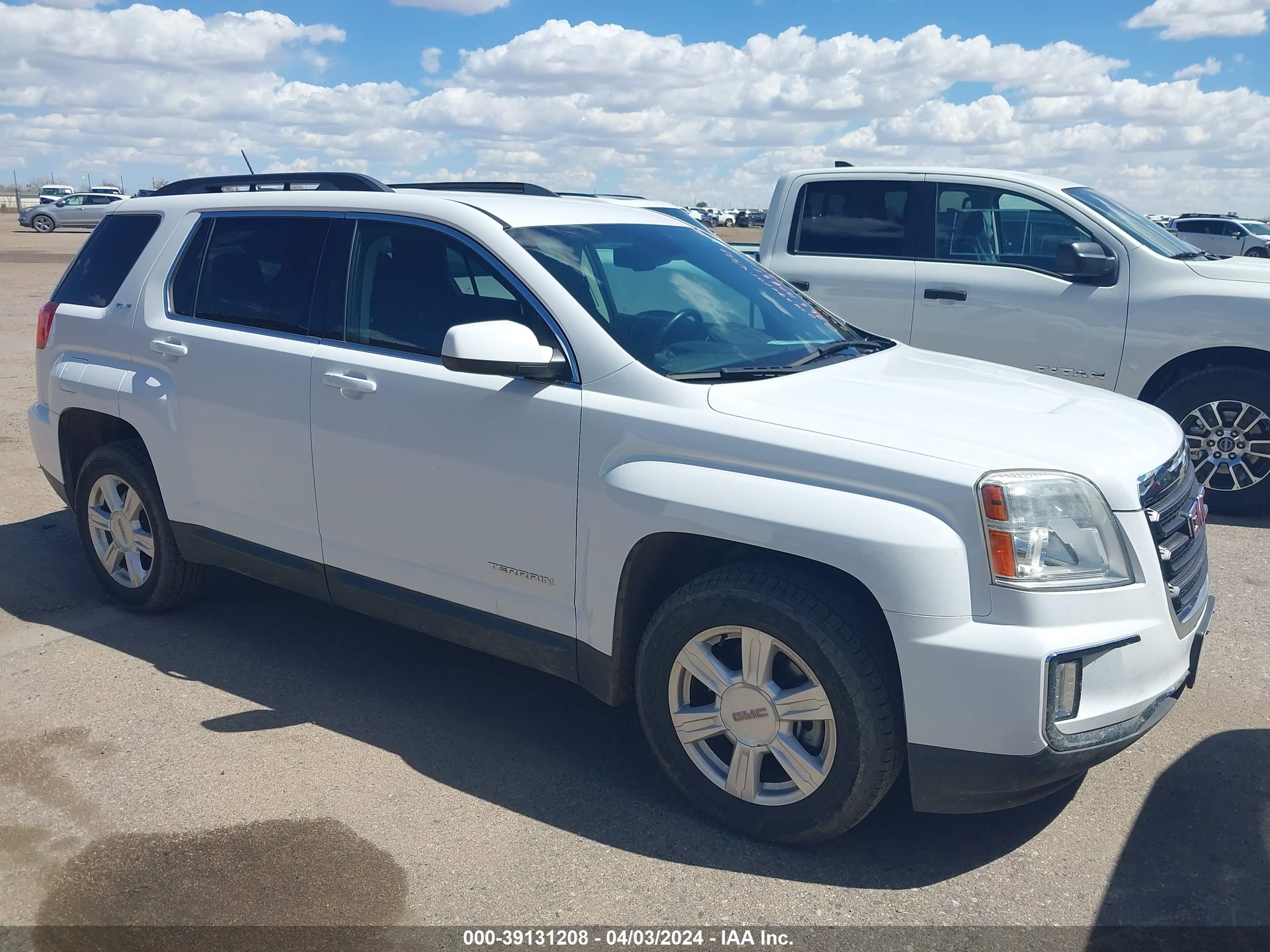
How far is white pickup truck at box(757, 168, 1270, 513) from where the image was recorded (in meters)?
6.73

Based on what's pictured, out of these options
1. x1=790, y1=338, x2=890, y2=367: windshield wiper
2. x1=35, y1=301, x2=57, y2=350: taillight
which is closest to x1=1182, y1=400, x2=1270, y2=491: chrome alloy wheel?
x1=790, y1=338, x2=890, y2=367: windshield wiper

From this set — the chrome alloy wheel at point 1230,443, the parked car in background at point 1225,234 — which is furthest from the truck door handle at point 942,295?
the parked car in background at point 1225,234

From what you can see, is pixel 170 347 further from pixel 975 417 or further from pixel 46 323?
pixel 975 417

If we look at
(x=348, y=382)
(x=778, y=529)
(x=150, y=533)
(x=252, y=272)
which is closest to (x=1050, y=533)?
(x=778, y=529)

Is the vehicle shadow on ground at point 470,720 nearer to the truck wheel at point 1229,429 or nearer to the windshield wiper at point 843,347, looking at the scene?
the windshield wiper at point 843,347

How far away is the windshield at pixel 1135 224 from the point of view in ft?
23.4

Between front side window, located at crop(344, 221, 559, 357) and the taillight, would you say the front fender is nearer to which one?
front side window, located at crop(344, 221, 559, 357)

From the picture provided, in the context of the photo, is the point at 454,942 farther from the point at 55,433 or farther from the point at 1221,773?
the point at 55,433

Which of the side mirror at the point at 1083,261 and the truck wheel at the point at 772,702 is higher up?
the side mirror at the point at 1083,261

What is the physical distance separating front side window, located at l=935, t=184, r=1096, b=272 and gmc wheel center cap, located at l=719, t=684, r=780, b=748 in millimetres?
4973

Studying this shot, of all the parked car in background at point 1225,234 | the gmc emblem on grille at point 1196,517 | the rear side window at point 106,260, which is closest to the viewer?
the gmc emblem on grille at point 1196,517

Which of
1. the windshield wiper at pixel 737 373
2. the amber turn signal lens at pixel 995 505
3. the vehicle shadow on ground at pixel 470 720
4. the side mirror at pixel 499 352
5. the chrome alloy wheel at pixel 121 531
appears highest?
the side mirror at pixel 499 352

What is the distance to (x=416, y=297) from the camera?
13.2ft

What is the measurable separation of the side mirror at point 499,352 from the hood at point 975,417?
561mm
